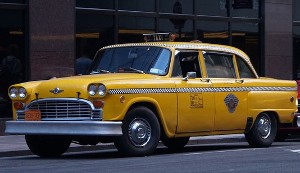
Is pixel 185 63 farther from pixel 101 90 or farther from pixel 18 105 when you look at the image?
pixel 18 105

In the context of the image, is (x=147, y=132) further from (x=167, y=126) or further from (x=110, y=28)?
(x=110, y=28)

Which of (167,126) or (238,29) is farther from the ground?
(238,29)

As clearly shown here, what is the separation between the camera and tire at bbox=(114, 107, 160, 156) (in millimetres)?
14523

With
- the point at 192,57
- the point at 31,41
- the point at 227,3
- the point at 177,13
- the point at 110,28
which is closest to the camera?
the point at 192,57

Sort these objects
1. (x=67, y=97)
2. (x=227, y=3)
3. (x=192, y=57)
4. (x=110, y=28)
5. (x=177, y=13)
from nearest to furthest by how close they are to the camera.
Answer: (x=67, y=97)
(x=192, y=57)
(x=110, y=28)
(x=177, y=13)
(x=227, y=3)

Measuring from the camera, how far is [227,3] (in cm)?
2714

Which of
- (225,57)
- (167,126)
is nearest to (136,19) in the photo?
(225,57)

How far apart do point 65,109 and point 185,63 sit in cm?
261

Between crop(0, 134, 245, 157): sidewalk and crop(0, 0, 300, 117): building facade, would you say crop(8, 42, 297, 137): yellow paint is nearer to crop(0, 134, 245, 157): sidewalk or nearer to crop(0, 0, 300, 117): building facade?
crop(0, 134, 245, 157): sidewalk

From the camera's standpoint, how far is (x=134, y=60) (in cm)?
1592

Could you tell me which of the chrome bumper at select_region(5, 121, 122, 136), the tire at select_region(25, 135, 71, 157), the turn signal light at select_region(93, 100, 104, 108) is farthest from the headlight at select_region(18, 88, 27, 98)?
the turn signal light at select_region(93, 100, 104, 108)

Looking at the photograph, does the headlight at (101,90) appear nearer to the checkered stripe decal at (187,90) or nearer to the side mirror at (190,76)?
the checkered stripe decal at (187,90)

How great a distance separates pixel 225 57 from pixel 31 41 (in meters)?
6.09

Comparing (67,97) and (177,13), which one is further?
(177,13)
